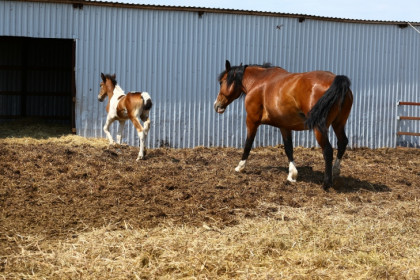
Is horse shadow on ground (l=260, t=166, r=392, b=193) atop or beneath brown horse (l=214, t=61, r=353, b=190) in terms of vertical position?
beneath

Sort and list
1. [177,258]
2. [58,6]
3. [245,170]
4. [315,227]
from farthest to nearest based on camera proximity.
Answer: [58,6]
[245,170]
[315,227]
[177,258]

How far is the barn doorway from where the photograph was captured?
1916 centimetres

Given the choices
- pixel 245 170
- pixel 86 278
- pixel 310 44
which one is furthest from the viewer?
pixel 310 44

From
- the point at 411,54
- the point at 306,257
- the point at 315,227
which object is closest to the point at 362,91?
the point at 411,54

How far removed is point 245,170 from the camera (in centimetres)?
1024

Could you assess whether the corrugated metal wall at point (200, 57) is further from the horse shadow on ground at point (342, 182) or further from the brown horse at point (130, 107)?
the horse shadow on ground at point (342, 182)

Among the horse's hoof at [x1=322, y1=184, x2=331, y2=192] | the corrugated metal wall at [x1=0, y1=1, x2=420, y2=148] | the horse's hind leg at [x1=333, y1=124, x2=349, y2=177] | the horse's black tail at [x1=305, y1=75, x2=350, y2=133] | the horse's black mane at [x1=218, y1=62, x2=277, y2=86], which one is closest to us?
the horse's black tail at [x1=305, y1=75, x2=350, y2=133]

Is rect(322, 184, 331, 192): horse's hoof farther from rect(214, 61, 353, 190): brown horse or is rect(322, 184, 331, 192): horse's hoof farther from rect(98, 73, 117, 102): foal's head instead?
rect(98, 73, 117, 102): foal's head

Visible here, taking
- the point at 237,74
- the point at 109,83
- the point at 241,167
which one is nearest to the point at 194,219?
the point at 241,167

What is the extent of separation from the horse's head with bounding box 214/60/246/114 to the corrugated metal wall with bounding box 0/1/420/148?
14.7 feet

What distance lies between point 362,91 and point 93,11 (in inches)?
295

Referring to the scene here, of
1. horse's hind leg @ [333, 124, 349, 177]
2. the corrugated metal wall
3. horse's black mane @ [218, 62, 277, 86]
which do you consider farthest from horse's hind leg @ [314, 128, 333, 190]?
the corrugated metal wall

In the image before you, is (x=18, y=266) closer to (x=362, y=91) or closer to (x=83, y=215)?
(x=83, y=215)

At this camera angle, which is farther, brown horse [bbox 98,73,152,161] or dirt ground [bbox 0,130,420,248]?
brown horse [bbox 98,73,152,161]
